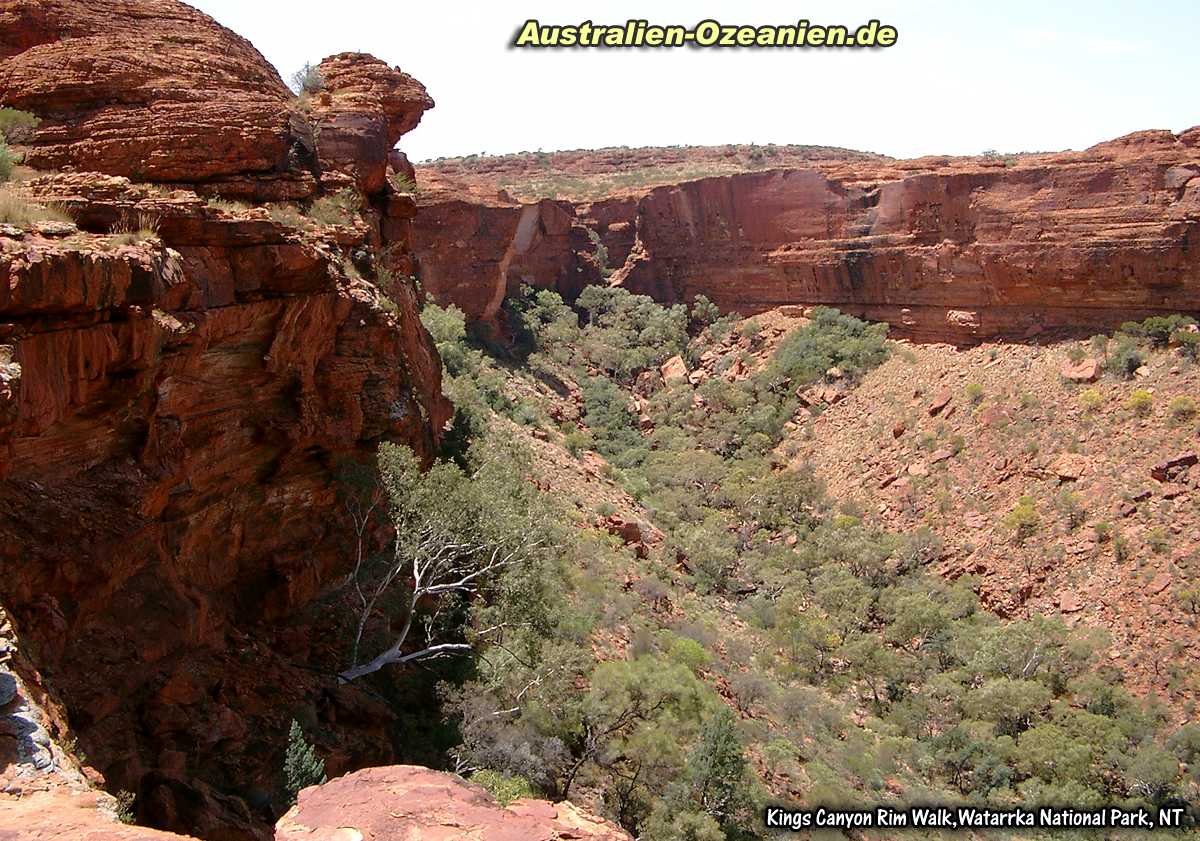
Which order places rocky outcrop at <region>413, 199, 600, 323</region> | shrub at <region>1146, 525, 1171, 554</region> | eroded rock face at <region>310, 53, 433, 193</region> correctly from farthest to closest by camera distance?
1. rocky outcrop at <region>413, 199, 600, 323</region>
2. shrub at <region>1146, 525, 1171, 554</region>
3. eroded rock face at <region>310, 53, 433, 193</region>

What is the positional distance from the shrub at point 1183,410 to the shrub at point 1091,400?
2202 millimetres

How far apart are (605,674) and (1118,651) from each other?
488 inches

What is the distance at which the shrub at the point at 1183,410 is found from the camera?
82.2 feet

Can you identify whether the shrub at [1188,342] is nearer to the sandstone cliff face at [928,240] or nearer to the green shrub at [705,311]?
the sandstone cliff face at [928,240]

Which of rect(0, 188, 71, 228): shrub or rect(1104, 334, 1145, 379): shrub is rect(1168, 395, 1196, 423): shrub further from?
rect(0, 188, 71, 228): shrub

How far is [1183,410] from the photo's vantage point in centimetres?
2508

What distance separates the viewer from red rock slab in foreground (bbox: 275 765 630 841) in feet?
21.1

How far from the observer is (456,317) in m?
32.6

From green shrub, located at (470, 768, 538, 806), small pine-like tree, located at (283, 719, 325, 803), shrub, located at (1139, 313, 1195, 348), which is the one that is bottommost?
green shrub, located at (470, 768, 538, 806)

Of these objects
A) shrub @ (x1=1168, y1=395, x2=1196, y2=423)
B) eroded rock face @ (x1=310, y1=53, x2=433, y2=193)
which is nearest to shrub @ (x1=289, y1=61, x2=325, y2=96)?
eroded rock face @ (x1=310, y1=53, x2=433, y2=193)

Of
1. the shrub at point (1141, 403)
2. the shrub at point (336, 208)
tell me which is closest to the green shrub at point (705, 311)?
the shrub at point (1141, 403)

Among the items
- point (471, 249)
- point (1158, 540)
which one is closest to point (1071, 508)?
point (1158, 540)

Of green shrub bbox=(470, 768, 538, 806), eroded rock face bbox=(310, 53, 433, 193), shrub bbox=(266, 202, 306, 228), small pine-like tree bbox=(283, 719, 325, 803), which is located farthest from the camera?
eroded rock face bbox=(310, 53, 433, 193)
